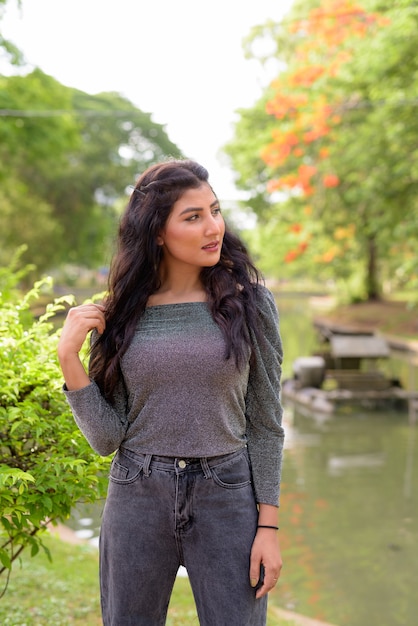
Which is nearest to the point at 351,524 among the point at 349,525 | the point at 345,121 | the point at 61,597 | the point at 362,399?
the point at 349,525

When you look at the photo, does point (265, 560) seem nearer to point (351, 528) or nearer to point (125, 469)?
point (125, 469)

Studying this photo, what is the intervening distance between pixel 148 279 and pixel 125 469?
53 centimetres

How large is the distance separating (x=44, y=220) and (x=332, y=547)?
956 inches

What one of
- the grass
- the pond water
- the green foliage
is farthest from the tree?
the green foliage

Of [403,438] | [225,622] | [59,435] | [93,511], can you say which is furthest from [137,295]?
[403,438]

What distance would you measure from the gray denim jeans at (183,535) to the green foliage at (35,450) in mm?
378

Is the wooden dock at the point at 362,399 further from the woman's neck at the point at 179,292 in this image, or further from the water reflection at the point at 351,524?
the woman's neck at the point at 179,292

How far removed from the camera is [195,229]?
6.89 ft

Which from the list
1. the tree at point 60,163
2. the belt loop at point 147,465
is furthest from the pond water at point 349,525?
the tree at point 60,163

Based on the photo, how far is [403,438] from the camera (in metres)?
10.8

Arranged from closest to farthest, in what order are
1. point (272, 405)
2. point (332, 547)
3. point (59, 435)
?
point (272, 405), point (59, 435), point (332, 547)

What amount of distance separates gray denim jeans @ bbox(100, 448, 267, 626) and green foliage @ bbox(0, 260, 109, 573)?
0.38 metres

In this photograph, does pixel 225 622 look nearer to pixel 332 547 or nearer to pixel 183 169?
pixel 183 169

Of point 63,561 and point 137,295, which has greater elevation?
point 137,295
